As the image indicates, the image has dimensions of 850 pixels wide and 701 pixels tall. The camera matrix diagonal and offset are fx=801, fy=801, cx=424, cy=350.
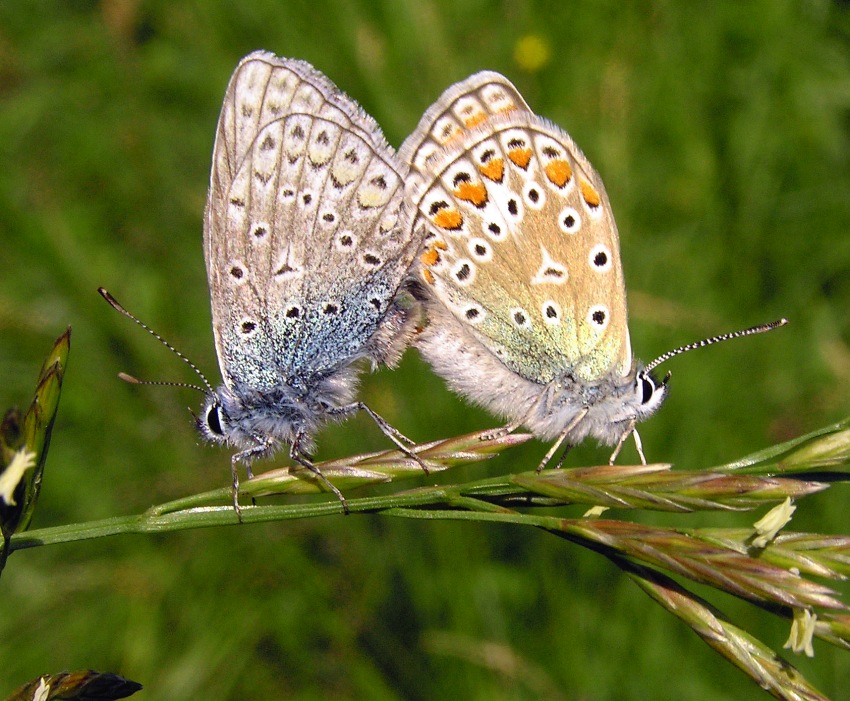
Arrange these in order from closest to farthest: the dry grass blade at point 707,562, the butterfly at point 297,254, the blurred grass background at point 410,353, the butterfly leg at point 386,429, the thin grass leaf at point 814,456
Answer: the dry grass blade at point 707,562 < the thin grass leaf at point 814,456 < the butterfly leg at point 386,429 < the butterfly at point 297,254 < the blurred grass background at point 410,353

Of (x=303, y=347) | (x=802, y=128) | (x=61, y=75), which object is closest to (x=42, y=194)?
(x=61, y=75)

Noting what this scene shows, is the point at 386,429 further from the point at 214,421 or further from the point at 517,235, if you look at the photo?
the point at 517,235

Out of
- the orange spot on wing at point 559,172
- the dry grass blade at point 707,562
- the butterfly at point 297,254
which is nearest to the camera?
the dry grass blade at point 707,562

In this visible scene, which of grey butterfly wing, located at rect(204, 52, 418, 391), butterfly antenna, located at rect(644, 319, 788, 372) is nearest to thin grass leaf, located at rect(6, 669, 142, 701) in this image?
grey butterfly wing, located at rect(204, 52, 418, 391)

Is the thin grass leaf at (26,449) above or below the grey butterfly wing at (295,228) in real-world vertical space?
below

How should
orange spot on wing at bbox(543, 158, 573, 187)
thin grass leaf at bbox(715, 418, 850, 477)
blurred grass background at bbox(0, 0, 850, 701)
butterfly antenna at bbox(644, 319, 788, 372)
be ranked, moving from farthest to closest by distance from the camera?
blurred grass background at bbox(0, 0, 850, 701)
orange spot on wing at bbox(543, 158, 573, 187)
butterfly antenna at bbox(644, 319, 788, 372)
thin grass leaf at bbox(715, 418, 850, 477)

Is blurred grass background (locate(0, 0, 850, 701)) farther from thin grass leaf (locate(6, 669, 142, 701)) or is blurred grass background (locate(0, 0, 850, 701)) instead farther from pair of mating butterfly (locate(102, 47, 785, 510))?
thin grass leaf (locate(6, 669, 142, 701))

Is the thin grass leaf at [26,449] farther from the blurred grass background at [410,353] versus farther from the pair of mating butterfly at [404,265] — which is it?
the blurred grass background at [410,353]

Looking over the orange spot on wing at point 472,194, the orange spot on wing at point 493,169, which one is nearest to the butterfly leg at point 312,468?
the orange spot on wing at point 472,194
